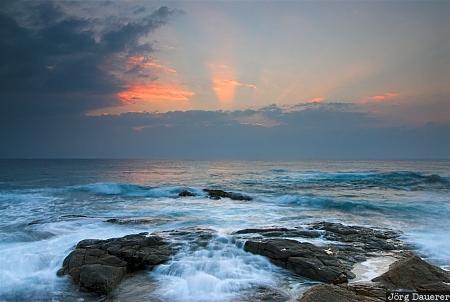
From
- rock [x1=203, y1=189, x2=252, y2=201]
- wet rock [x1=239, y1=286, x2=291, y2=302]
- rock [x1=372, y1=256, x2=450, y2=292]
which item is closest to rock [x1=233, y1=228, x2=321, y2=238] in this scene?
wet rock [x1=239, y1=286, x2=291, y2=302]

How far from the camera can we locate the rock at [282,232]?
40.3ft

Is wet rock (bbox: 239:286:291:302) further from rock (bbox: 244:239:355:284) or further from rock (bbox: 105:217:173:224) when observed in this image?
rock (bbox: 105:217:173:224)

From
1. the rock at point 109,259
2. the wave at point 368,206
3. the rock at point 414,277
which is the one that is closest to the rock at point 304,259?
the rock at point 414,277

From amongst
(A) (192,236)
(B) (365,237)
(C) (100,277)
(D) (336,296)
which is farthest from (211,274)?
(B) (365,237)

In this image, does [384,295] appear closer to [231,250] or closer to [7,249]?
[231,250]

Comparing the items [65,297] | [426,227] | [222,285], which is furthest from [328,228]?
[65,297]

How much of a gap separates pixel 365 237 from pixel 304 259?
466 centimetres

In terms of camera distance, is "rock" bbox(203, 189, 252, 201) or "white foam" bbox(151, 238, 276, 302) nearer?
"white foam" bbox(151, 238, 276, 302)

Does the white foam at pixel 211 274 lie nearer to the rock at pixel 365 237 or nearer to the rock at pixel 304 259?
the rock at pixel 304 259

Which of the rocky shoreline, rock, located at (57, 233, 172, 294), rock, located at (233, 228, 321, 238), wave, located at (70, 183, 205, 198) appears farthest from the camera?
wave, located at (70, 183, 205, 198)

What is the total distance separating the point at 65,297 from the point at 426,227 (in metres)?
14.7

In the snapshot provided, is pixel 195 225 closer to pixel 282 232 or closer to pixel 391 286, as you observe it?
pixel 282 232

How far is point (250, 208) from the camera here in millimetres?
20578

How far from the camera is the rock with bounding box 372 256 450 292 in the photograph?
6.92 metres
